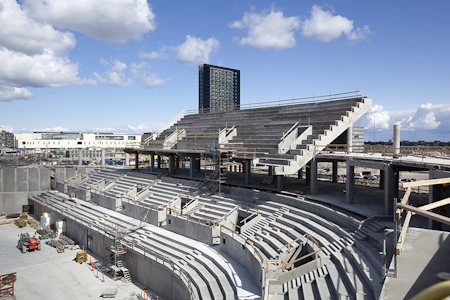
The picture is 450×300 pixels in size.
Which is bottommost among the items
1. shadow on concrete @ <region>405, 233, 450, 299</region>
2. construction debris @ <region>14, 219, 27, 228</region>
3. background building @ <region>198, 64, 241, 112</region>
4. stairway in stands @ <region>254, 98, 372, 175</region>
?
construction debris @ <region>14, 219, 27, 228</region>

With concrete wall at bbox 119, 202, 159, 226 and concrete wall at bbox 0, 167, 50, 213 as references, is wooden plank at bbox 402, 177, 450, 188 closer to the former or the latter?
concrete wall at bbox 119, 202, 159, 226

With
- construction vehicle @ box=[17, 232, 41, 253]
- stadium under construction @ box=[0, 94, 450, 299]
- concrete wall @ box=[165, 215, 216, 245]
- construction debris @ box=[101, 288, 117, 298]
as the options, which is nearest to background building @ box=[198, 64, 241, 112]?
stadium under construction @ box=[0, 94, 450, 299]

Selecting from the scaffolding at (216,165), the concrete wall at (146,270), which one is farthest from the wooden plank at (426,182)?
the scaffolding at (216,165)

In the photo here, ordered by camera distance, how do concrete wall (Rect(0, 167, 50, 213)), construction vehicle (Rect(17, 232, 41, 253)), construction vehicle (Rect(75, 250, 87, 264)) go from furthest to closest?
concrete wall (Rect(0, 167, 50, 213))
construction vehicle (Rect(17, 232, 41, 253))
construction vehicle (Rect(75, 250, 87, 264))

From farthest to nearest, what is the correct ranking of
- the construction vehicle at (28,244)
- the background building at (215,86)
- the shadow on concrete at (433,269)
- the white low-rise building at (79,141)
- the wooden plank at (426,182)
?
the background building at (215,86), the white low-rise building at (79,141), the construction vehicle at (28,244), the wooden plank at (426,182), the shadow on concrete at (433,269)

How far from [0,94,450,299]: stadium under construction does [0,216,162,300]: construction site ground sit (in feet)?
3.01

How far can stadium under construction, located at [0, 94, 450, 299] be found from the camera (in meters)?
11.1

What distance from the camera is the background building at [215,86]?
481ft

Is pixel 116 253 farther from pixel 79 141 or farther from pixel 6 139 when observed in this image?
pixel 6 139

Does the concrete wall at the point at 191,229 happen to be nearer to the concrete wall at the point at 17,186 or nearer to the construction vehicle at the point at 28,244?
the construction vehicle at the point at 28,244

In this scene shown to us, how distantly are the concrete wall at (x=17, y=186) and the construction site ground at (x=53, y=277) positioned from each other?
14.1m

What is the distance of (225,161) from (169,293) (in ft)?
36.8

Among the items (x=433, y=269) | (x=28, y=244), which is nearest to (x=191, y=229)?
(x=28, y=244)

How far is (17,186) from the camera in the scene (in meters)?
39.6
